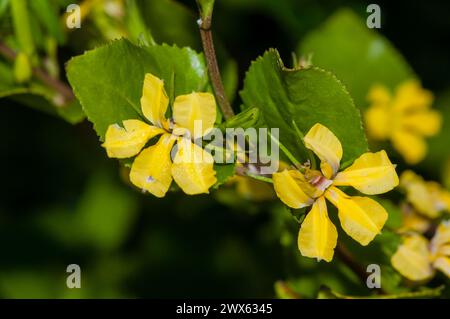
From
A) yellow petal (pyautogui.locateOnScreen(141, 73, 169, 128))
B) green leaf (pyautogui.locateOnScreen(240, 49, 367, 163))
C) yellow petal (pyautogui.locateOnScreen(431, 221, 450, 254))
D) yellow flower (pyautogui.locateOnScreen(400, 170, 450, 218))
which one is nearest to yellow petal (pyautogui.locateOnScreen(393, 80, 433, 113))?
yellow flower (pyautogui.locateOnScreen(400, 170, 450, 218))

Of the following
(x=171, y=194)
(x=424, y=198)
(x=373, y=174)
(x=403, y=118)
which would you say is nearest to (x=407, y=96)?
(x=403, y=118)

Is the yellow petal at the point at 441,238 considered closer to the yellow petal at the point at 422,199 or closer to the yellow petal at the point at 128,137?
the yellow petal at the point at 422,199

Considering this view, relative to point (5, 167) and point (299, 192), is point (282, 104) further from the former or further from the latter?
point (5, 167)

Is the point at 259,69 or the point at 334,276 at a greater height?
the point at 259,69

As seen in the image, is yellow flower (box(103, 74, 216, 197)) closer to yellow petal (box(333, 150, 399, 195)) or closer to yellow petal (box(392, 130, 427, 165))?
yellow petal (box(333, 150, 399, 195))

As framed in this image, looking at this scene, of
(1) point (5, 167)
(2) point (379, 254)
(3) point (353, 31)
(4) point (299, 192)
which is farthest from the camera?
(1) point (5, 167)

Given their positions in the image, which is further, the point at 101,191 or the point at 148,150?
the point at 101,191

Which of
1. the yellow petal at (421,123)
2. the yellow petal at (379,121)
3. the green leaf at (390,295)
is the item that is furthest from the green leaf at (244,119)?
the yellow petal at (421,123)

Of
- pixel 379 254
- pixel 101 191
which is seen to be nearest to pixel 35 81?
pixel 101 191
